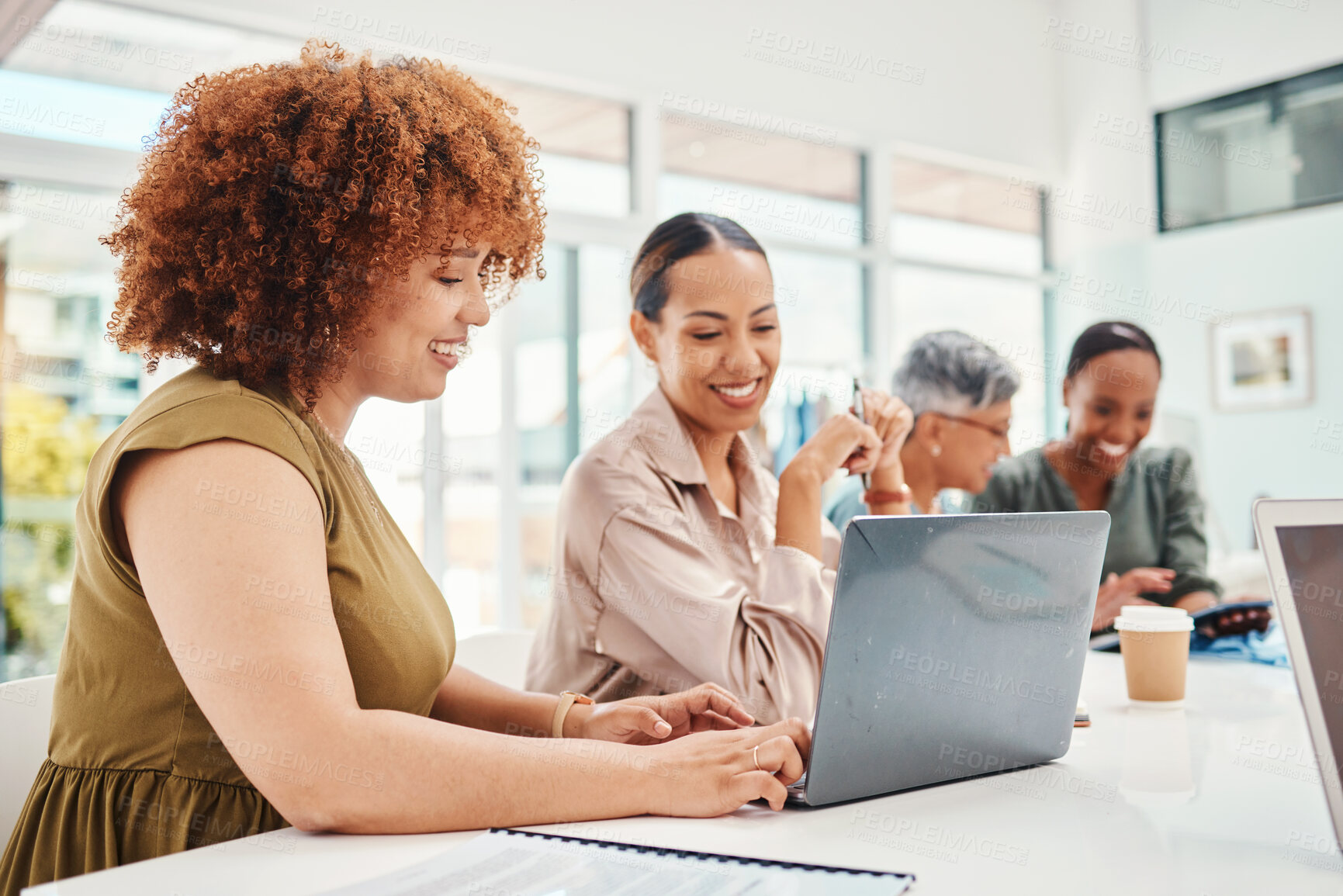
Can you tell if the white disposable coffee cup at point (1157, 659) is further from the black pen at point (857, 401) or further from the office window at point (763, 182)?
the office window at point (763, 182)

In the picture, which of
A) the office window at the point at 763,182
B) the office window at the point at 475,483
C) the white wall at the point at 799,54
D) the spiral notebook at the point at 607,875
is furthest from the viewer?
the office window at the point at 763,182

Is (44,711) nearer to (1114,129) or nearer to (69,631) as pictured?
(69,631)

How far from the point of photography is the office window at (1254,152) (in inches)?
196

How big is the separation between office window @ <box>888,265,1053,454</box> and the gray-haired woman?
10.5ft

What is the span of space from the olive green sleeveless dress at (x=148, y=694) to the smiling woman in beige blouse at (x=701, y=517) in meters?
0.47

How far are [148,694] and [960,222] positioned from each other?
5588 mm

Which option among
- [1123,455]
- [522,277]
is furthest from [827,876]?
[1123,455]

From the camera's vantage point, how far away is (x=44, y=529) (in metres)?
3.32

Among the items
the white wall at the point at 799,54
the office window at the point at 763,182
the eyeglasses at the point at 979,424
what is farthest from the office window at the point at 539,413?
the eyeglasses at the point at 979,424

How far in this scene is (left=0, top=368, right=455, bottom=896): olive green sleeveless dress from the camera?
94 centimetres

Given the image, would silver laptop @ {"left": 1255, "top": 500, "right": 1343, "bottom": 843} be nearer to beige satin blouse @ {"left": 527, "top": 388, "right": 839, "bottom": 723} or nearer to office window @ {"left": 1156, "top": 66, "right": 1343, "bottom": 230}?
beige satin blouse @ {"left": 527, "top": 388, "right": 839, "bottom": 723}

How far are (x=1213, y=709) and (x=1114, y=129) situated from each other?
507 centimetres

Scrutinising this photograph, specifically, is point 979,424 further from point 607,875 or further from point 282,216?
point 607,875

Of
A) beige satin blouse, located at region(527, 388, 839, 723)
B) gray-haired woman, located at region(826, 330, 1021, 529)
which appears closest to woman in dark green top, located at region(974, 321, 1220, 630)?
gray-haired woman, located at region(826, 330, 1021, 529)
